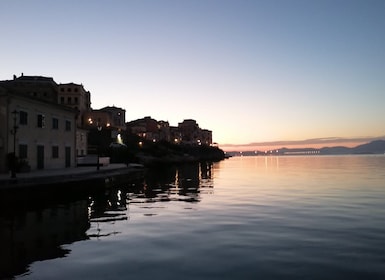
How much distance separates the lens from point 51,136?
4778 cm

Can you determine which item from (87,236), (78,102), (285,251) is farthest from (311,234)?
(78,102)

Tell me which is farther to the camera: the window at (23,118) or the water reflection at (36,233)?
the window at (23,118)

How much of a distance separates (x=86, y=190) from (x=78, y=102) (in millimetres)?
95551

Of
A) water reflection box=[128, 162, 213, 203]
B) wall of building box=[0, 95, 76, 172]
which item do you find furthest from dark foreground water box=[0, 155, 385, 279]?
wall of building box=[0, 95, 76, 172]

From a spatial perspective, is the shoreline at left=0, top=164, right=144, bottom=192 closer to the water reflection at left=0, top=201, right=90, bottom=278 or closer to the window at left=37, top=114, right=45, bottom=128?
the water reflection at left=0, top=201, right=90, bottom=278

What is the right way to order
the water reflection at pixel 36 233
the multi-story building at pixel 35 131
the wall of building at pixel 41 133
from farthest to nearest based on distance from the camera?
the wall of building at pixel 41 133, the multi-story building at pixel 35 131, the water reflection at pixel 36 233

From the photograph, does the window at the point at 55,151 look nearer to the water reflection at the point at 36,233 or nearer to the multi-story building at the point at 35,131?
the multi-story building at the point at 35,131

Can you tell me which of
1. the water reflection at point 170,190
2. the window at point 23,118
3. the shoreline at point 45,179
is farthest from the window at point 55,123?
the water reflection at point 170,190

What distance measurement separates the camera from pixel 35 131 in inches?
1722

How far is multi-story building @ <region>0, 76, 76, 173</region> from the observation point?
37.8m

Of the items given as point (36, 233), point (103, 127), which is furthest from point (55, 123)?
point (103, 127)

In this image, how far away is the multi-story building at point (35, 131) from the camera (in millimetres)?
37844

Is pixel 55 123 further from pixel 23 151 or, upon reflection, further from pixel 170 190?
pixel 170 190

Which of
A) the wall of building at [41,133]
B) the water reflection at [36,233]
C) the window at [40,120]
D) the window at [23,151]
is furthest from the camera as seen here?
the window at [40,120]
